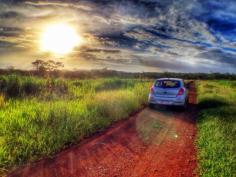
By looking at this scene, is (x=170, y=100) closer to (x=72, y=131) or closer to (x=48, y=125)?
(x=72, y=131)

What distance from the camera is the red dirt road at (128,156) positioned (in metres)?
6.03

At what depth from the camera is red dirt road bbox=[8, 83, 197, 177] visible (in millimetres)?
6031

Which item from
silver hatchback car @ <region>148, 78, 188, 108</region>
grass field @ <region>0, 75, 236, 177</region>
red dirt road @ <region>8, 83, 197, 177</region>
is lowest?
red dirt road @ <region>8, 83, 197, 177</region>

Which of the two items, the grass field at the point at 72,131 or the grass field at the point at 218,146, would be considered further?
the grass field at the point at 72,131

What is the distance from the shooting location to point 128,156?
283 inches

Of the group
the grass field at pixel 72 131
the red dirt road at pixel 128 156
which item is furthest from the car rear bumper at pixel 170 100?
the red dirt road at pixel 128 156

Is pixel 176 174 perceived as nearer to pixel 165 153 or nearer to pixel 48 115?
pixel 165 153

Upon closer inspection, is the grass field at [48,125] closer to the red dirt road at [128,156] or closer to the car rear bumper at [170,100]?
the red dirt road at [128,156]

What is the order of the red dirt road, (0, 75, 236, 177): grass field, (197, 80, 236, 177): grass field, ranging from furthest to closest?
(0, 75, 236, 177): grass field
(197, 80, 236, 177): grass field
the red dirt road

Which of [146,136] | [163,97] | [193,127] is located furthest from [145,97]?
[146,136]

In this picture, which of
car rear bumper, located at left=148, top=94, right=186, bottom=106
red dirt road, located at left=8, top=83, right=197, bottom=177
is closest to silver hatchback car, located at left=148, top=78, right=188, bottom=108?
car rear bumper, located at left=148, top=94, right=186, bottom=106

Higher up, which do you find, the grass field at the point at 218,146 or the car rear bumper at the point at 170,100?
the car rear bumper at the point at 170,100

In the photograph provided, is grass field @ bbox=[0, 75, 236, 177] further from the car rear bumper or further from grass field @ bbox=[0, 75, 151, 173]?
the car rear bumper

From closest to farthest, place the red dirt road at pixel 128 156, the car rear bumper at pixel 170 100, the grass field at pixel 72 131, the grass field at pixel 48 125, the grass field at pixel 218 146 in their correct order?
the red dirt road at pixel 128 156
the grass field at pixel 218 146
the grass field at pixel 72 131
the grass field at pixel 48 125
the car rear bumper at pixel 170 100
